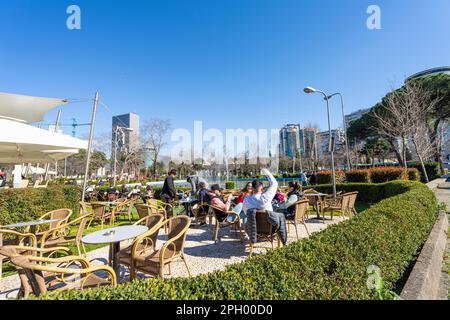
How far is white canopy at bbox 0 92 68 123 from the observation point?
8.74 m

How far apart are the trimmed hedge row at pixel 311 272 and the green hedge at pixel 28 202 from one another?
6360 millimetres

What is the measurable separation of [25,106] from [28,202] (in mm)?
5426

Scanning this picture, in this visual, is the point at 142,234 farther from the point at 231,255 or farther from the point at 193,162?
the point at 193,162

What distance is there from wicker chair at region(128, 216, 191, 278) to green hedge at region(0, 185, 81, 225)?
17.0 ft

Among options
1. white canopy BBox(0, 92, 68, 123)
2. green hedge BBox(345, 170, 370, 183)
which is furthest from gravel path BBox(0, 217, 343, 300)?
green hedge BBox(345, 170, 370, 183)

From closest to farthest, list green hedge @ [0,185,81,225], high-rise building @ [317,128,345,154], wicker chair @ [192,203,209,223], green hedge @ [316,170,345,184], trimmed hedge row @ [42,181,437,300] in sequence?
1. trimmed hedge row @ [42,181,437,300]
2. green hedge @ [0,185,81,225]
3. wicker chair @ [192,203,209,223]
4. high-rise building @ [317,128,345,154]
5. green hedge @ [316,170,345,184]

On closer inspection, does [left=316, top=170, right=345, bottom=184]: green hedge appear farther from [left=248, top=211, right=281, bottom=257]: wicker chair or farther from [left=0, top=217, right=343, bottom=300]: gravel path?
[left=248, top=211, right=281, bottom=257]: wicker chair

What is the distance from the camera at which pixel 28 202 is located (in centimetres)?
645

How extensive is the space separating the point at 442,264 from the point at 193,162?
6051 cm

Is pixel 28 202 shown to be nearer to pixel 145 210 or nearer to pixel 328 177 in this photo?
pixel 145 210

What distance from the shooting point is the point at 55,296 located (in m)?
1.48

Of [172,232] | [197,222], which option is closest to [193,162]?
[197,222]

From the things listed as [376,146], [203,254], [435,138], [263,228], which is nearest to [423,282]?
[263,228]
